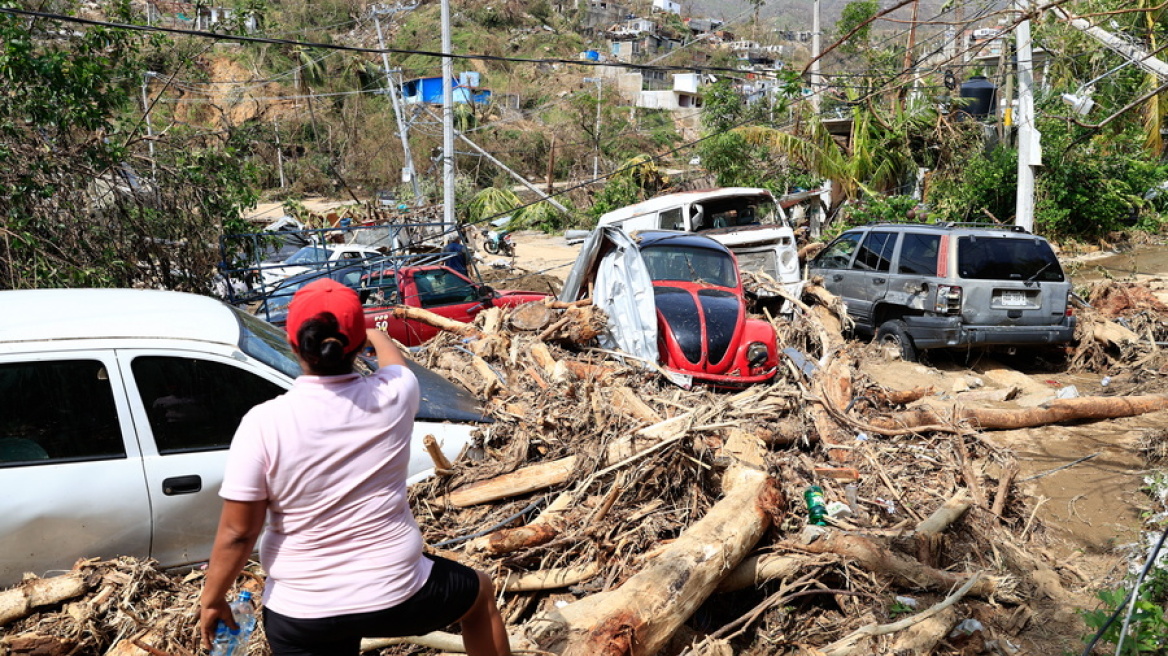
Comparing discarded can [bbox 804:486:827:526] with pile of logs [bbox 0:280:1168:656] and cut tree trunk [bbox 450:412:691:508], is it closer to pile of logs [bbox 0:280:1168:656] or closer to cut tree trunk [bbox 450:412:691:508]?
pile of logs [bbox 0:280:1168:656]

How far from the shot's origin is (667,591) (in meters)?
3.66

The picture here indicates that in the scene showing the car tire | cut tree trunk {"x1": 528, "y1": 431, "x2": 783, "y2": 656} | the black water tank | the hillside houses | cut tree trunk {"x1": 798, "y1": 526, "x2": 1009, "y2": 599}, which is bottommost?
cut tree trunk {"x1": 798, "y1": 526, "x2": 1009, "y2": 599}

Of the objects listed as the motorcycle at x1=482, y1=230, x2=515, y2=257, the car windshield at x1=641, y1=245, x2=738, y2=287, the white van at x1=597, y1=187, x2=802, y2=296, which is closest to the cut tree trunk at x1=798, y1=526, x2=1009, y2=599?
the car windshield at x1=641, y1=245, x2=738, y2=287

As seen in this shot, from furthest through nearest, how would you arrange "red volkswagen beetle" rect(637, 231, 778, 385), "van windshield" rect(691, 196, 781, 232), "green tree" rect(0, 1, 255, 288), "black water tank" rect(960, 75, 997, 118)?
1. "black water tank" rect(960, 75, 997, 118)
2. "van windshield" rect(691, 196, 781, 232)
3. "red volkswagen beetle" rect(637, 231, 778, 385)
4. "green tree" rect(0, 1, 255, 288)

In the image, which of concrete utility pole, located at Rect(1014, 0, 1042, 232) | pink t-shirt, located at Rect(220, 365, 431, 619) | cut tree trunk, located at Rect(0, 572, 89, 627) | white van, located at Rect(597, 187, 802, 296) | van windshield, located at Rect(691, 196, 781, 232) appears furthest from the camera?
van windshield, located at Rect(691, 196, 781, 232)

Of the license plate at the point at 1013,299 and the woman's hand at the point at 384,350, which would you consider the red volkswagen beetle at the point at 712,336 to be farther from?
the woman's hand at the point at 384,350

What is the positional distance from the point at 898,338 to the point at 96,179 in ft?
29.3

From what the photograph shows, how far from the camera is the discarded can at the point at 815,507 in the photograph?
490 cm

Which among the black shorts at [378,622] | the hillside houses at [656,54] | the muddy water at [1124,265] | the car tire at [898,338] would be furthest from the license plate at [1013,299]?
the hillside houses at [656,54]

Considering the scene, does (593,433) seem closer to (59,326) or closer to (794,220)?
(59,326)

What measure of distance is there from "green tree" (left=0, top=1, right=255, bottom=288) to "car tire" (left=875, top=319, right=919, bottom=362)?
25.2 ft

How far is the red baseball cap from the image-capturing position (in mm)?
2293

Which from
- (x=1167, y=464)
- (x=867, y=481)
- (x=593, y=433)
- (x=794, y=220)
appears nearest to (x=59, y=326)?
(x=593, y=433)

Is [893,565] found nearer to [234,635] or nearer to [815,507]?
[815,507]
